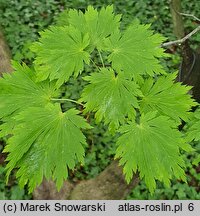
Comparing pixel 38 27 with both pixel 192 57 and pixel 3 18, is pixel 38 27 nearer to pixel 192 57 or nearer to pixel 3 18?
pixel 3 18

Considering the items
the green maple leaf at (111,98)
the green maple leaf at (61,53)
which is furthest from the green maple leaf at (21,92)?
the green maple leaf at (111,98)

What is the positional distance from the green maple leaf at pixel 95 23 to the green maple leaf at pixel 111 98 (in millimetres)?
227

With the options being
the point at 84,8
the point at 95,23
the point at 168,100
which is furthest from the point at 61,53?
the point at 84,8

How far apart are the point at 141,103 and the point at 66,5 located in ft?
12.4

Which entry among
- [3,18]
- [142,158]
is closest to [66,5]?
[3,18]

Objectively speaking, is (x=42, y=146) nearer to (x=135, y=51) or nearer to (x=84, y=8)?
(x=135, y=51)

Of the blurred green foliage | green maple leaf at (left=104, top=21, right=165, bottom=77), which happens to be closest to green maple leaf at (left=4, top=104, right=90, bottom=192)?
green maple leaf at (left=104, top=21, right=165, bottom=77)

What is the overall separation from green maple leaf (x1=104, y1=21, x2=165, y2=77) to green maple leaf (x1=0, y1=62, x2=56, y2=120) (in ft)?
1.07

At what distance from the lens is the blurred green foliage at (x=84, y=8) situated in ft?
10.9

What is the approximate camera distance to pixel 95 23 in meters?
1.51

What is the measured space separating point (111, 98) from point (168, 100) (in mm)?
304

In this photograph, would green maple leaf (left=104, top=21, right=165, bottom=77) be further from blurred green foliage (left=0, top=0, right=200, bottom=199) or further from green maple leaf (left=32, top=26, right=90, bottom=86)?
blurred green foliage (left=0, top=0, right=200, bottom=199)

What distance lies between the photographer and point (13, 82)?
4.91ft

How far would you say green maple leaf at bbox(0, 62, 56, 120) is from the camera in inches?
57.2
